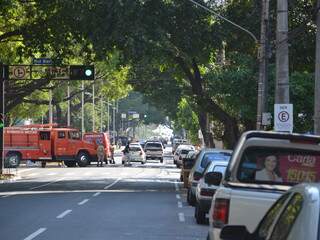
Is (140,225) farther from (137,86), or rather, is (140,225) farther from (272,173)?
(137,86)

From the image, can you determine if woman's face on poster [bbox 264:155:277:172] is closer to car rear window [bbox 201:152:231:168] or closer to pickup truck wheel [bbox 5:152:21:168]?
car rear window [bbox 201:152:231:168]

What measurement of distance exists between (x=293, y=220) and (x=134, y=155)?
59464 mm

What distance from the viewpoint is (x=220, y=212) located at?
30.8ft

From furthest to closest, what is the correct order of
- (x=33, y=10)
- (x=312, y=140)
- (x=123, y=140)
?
(x=123, y=140) < (x=33, y=10) < (x=312, y=140)

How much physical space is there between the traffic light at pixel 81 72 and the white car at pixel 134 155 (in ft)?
84.3

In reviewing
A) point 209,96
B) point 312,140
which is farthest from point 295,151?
point 209,96

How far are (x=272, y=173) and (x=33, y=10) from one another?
26625 millimetres

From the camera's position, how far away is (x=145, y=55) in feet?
96.1

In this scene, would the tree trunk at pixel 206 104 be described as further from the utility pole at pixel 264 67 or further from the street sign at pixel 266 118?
the street sign at pixel 266 118

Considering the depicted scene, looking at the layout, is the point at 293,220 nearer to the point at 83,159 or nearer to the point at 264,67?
the point at 264,67

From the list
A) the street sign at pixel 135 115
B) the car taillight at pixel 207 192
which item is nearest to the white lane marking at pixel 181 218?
the car taillight at pixel 207 192

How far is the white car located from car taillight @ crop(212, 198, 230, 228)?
53630 millimetres

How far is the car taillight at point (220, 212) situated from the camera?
929 centimetres

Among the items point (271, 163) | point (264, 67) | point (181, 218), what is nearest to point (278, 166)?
point (271, 163)
